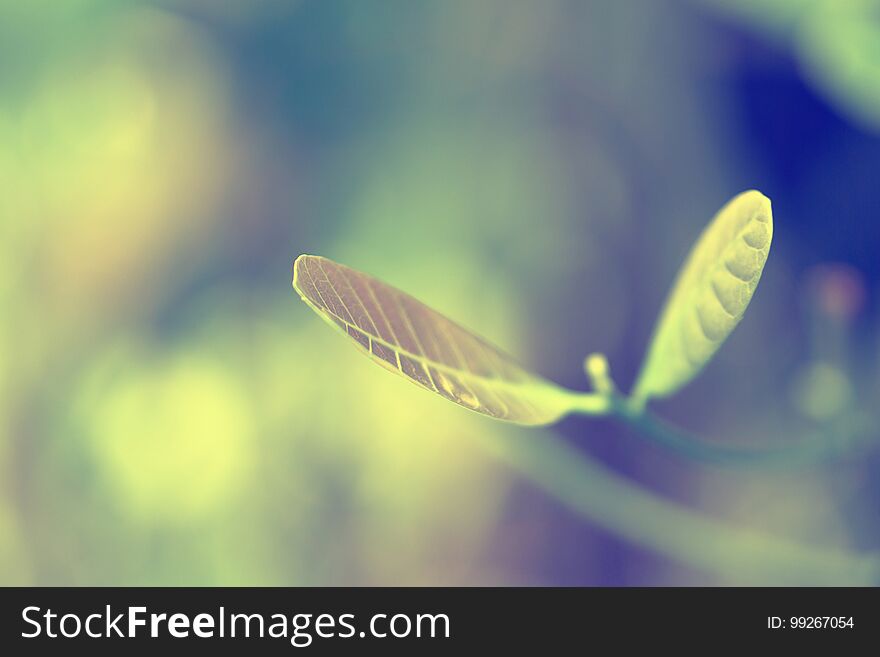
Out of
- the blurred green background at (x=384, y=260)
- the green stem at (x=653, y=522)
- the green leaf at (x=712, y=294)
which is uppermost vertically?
the blurred green background at (x=384, y=260)

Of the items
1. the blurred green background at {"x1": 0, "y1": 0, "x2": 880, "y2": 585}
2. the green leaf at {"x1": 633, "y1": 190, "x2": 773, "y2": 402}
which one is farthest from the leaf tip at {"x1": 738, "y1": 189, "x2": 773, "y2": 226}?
the blurred green background at {"x1": 0, "y1": 0, "x2": 880, "y2": 585}

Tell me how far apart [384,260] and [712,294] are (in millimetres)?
387

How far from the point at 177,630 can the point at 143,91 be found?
0.40 m

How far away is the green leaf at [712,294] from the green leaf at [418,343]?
0.13ft

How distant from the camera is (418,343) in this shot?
0.86 ft

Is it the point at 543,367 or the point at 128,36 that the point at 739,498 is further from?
the point at 128,36

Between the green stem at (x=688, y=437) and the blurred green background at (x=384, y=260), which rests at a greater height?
the blurred green background at (x=384, y=260)

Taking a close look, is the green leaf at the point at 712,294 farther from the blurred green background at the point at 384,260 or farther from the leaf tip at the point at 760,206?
the blurred green background at the point at 384,260

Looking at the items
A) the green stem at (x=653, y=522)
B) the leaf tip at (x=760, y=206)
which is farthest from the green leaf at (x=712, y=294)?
the green stem at (x=653, y=522)

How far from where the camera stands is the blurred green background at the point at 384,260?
1.96ft

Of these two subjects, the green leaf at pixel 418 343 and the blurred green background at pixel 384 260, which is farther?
the blurred green background at pixel 384 260

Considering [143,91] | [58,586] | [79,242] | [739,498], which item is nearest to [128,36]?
[143,91]

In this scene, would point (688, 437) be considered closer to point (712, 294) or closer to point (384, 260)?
point (712, 294)

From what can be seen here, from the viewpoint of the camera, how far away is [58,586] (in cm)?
57
